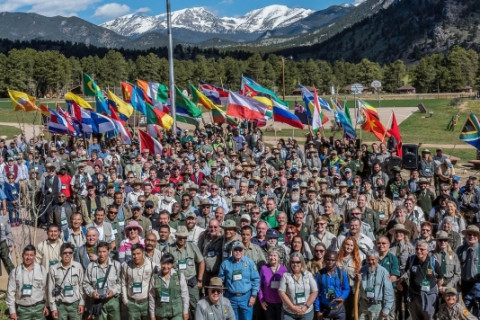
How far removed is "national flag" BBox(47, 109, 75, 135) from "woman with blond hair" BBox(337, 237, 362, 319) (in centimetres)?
1346

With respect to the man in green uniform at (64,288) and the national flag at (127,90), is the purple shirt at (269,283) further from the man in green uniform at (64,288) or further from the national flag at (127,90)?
the national flag at (127,90)

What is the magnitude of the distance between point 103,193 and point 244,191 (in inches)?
130

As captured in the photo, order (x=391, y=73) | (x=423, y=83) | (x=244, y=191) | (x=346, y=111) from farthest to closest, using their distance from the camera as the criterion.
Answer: (x=391, y=73) → (x=423, y=83) → (x=346, y=111) → (x=244, y=191)

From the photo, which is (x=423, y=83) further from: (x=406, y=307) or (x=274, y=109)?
(x=406, y=307)

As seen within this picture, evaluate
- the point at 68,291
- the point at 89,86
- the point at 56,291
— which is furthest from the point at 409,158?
the point at 89,86

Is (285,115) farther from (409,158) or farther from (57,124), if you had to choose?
(57,124)

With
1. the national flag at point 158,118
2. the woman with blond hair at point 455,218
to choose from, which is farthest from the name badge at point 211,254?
the national flag at point 158,118

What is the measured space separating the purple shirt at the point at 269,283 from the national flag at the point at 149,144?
960cm

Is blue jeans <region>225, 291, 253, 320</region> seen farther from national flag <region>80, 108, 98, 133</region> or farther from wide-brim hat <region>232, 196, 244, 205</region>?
national flag <region>80, 108, 98, 133</region>

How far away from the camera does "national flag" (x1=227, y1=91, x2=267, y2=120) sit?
63.9ft

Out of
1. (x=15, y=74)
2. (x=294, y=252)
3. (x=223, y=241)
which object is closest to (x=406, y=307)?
(x=294, y=252)

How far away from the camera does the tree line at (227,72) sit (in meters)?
91.1

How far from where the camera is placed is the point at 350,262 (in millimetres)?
8227

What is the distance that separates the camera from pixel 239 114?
1966cm
